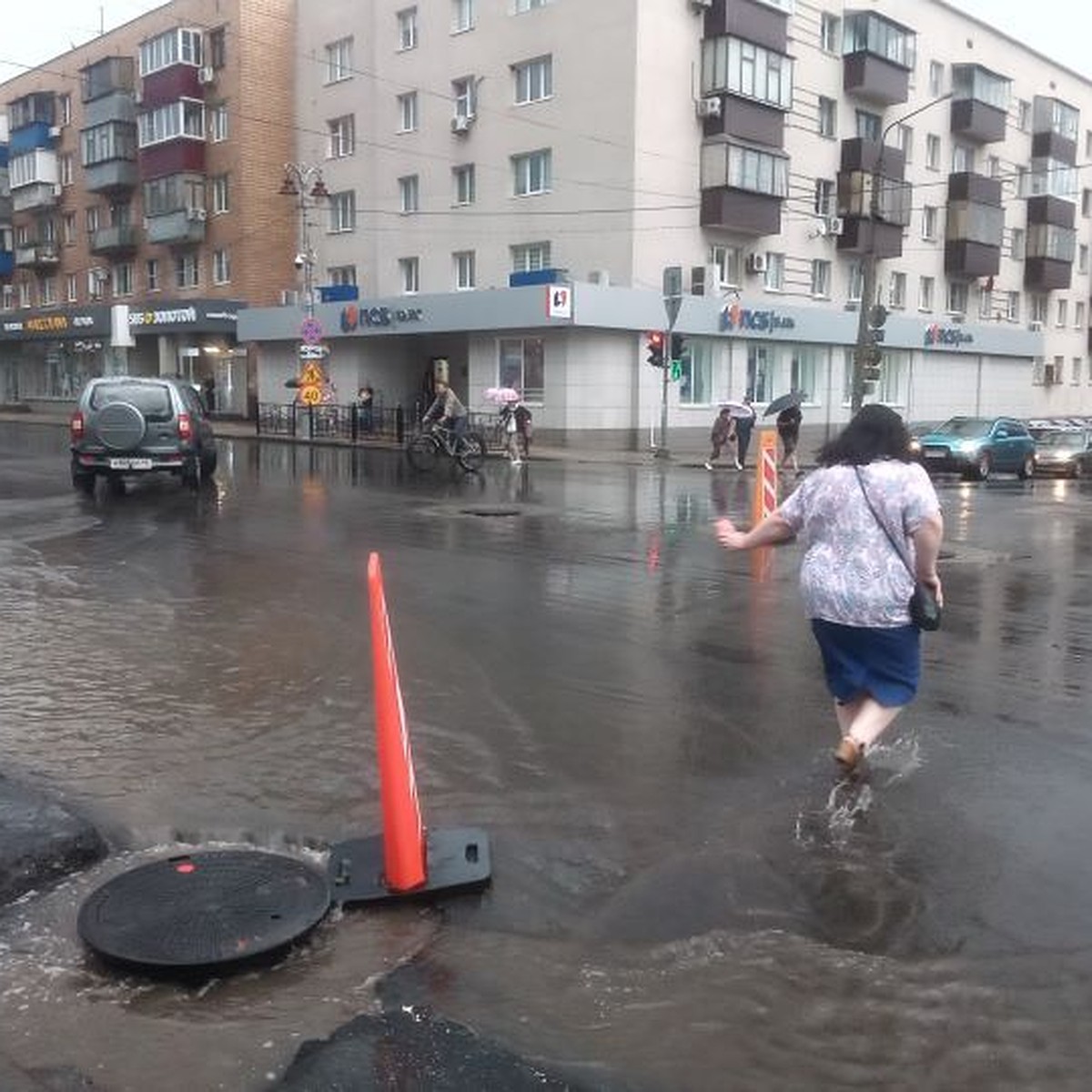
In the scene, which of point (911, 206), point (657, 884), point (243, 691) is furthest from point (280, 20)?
point (657, 884)

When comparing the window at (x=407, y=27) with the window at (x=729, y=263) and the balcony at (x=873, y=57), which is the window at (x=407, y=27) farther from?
the balcony at (x=873, y=57)

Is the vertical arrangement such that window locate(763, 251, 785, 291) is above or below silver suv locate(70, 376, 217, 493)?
above

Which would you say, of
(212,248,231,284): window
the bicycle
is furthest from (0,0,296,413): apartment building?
the bicycle

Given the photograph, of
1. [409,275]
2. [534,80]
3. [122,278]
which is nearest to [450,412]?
[534,80]

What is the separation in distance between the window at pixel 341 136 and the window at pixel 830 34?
15.5 m

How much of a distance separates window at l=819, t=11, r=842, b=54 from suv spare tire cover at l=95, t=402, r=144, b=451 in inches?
1113

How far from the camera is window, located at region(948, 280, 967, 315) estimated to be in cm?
4391

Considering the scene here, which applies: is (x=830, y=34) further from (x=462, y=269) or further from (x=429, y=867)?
(x=429, y=867)

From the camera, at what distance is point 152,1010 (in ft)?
10.4

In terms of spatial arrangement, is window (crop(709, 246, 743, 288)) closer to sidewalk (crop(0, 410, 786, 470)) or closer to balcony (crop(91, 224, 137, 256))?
sidewalk (crop(0, 410, 786, 470))

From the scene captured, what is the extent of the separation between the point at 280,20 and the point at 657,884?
4291cm

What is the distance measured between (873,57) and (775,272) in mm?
7591

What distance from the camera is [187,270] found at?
44375 mm

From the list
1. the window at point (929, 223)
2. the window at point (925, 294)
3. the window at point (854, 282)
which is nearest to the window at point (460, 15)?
A: the window at point (854, 282)
